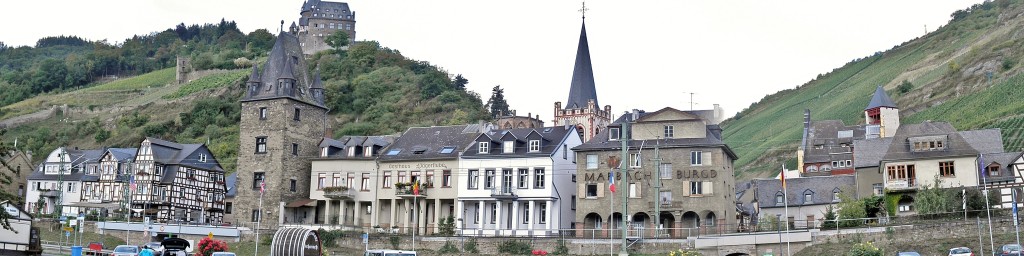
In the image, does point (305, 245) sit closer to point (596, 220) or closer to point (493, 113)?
point (596, 220)

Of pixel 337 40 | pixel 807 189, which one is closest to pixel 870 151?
pixel 807 189

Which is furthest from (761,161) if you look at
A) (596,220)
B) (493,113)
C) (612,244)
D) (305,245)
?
(305,245)

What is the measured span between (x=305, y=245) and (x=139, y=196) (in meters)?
41.8

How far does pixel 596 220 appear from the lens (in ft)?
212

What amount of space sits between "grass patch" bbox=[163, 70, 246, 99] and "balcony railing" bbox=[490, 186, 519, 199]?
306 feet

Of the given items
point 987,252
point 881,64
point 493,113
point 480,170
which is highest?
point 881,64

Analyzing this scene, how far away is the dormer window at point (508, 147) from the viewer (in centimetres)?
6719

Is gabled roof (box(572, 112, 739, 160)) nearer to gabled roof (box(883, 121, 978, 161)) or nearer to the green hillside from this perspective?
gabled roof (box(883, 121, 978, 161))

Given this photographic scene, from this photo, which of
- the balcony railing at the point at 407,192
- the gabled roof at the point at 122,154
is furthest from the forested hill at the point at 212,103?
the balcony railing at the point at 407,192

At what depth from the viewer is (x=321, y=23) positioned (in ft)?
605

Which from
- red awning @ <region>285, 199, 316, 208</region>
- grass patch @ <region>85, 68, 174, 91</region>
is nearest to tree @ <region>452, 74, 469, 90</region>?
grass patch @ <region>85, 68, 174, 91</region>

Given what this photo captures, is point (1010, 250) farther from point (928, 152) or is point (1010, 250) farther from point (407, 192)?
point (407, 192)

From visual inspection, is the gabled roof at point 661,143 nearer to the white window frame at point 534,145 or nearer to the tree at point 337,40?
the white window frame at point 534,145

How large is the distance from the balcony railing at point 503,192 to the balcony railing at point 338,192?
32.3 feet
